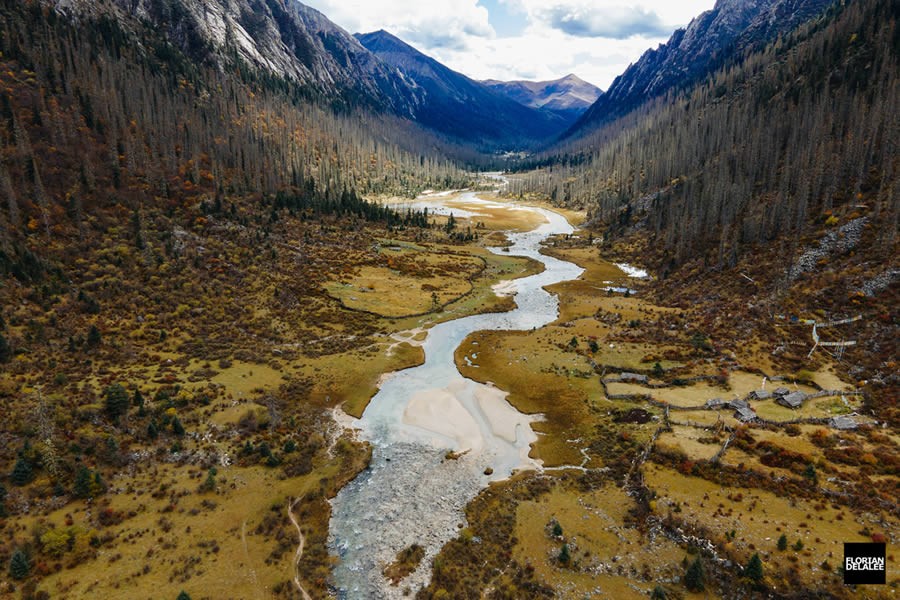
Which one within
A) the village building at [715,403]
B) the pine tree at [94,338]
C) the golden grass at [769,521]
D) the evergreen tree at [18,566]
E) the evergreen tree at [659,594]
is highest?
the pine tree at [94,338]

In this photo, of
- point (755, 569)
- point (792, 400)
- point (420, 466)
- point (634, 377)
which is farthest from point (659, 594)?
point (634, 377)

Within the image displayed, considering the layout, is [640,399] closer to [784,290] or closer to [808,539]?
[808,539]

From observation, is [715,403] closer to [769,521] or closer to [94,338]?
[769,521]

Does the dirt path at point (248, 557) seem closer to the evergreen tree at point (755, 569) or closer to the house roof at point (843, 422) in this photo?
the evergreen tree at point (755, 569)

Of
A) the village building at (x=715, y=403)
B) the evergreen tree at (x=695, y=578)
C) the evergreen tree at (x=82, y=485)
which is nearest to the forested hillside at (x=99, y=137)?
the evergreen tree at (x=82, y=485)

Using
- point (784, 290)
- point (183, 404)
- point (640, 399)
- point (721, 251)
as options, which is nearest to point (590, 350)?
point (640, 399)

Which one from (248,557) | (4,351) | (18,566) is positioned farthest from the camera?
(4,351)

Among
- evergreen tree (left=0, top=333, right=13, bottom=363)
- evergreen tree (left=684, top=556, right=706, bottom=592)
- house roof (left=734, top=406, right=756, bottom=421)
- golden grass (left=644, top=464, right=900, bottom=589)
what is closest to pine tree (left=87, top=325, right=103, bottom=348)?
evergreen tree (left=0, top=333, right=13, bottom=363)
